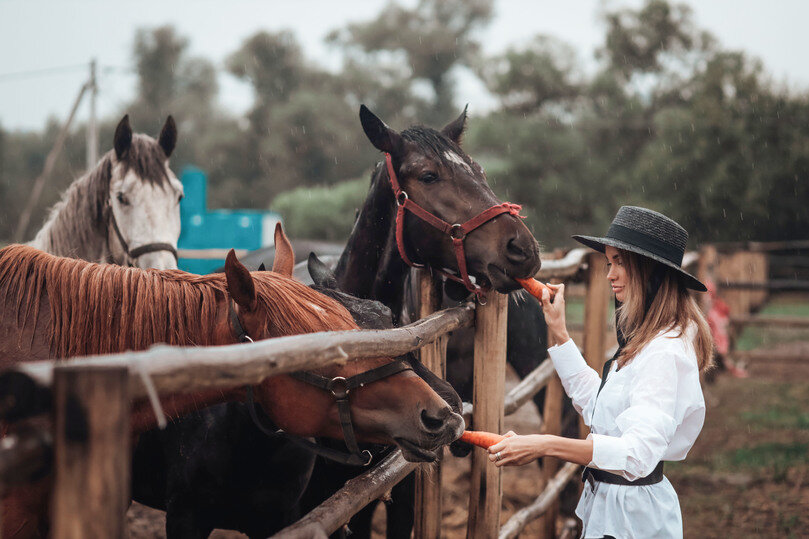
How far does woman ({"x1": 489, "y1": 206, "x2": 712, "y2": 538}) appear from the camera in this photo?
5.72 feet

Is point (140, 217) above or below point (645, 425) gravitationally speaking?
above

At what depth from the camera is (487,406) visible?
8.73 feet

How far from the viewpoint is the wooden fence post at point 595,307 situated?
14.3 feet

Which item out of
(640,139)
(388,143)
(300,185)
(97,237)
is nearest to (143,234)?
(97,237)

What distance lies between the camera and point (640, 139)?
24422 mm

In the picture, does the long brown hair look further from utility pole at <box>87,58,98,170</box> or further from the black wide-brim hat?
utility pole at <box>87,58,98,170</box>

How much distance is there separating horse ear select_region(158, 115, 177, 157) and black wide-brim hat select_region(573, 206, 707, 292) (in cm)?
273

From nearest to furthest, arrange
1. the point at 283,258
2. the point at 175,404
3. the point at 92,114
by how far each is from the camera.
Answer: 1. the point at 175,404
2. the point at 283,258
3. the point at 92,114

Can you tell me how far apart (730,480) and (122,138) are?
4844mm

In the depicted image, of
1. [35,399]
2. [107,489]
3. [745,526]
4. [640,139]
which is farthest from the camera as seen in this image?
[640,139]

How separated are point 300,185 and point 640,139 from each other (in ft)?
48.3

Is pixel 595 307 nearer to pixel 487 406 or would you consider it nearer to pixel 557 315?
pixel 487 406

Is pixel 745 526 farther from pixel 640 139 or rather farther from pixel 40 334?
pixel 640 139

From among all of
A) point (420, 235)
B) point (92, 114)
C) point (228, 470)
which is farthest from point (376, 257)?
point (92, 114)
